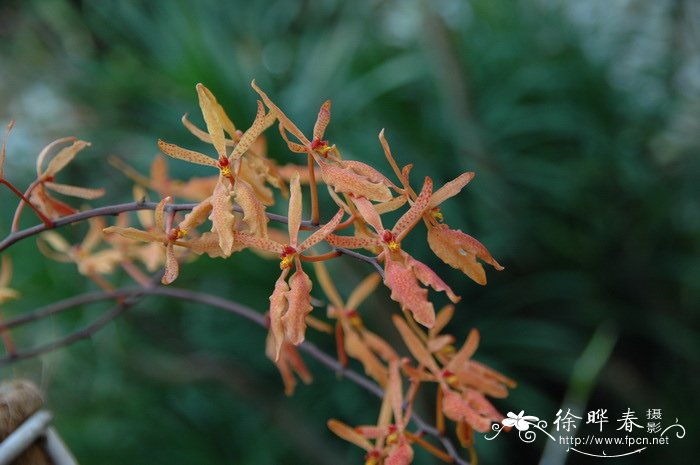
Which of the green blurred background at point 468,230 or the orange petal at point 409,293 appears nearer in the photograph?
the orange petal at point 409,293

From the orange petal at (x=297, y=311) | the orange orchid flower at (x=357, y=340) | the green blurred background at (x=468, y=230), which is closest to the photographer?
the orange petal at (x=297, y=311)

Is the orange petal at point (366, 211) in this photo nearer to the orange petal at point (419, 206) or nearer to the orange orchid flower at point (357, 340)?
the orange petal at point (419, 206)

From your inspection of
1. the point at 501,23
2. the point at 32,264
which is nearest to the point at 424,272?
the point at 32,264

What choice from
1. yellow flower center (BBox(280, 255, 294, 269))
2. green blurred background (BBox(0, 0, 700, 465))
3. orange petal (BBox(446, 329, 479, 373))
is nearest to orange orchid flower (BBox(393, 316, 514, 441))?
orange petal (BBox(446, 329, 479, 373))

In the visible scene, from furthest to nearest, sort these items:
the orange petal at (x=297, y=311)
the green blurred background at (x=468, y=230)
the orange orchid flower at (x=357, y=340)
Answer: the green blurred background at (x=468, y=230)
the orange orchid flower at (x=357, y=340)
the orange petal at (x=297, y=311)

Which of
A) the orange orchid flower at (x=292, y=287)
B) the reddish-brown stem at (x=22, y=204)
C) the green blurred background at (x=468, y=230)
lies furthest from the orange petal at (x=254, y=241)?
the green blurred background at (x=468, y=230)

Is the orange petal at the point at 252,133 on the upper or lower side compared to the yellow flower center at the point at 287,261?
upper

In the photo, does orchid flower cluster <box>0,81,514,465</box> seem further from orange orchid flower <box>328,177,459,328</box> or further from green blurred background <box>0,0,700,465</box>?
green blurred background <box>0,0,700,465</box>

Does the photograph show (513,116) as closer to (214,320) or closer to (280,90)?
(280,90)
